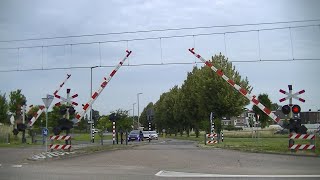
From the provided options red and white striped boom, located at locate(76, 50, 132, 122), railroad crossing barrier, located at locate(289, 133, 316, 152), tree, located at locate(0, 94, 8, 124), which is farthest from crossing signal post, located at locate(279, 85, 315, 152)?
tree, located at locate(0, 94, 8, 124)

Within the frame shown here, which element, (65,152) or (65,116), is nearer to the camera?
(65,152)

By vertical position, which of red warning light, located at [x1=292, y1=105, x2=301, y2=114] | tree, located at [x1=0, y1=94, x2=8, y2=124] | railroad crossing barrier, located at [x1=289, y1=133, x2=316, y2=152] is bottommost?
railroad crossing barrier, located at [x1=289, y1=133, x2=316, y2=152]

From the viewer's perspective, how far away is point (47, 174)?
13477mm

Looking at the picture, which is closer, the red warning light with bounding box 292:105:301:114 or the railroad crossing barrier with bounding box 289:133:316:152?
the railroad crossing barrier with bounding box 289:133:316:152

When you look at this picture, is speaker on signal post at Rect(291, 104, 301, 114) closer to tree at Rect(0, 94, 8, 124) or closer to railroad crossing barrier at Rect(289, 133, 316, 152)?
railroad crossing barrier at Rect(289, 133, 316, 152)

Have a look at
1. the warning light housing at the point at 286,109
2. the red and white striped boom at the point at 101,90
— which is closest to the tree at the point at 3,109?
the red and white striped boom at the point at 101,90

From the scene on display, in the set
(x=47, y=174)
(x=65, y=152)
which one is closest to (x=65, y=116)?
(x=65, y=152)

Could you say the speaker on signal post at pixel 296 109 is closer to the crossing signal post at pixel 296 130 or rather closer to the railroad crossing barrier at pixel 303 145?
the crossing signal post at pixel 296 130

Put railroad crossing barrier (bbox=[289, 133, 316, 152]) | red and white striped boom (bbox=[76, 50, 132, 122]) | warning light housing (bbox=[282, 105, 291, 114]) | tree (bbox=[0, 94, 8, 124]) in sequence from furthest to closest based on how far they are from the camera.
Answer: tree (bbox=[0, 94, 8, 124])
red and white striped boom (bbox=[76, 50, 132, 122])
warning light housing (bbox=[282, 105, 291, 114])
railroad crossing barrier (bbox=[289, 133, 316, 152])

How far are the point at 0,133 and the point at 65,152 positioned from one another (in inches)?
838

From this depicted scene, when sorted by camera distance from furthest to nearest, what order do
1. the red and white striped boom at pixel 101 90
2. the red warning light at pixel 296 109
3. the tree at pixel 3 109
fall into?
1. the tree at pixel 3 109
2. the red and white striped boom at pixel 101 90
3. the red warning light at pixel 296 109

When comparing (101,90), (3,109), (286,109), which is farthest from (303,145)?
(3,109)

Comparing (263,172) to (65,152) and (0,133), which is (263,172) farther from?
(0,133)

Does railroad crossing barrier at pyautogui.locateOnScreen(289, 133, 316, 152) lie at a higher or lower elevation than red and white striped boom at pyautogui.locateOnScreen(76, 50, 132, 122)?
lower
